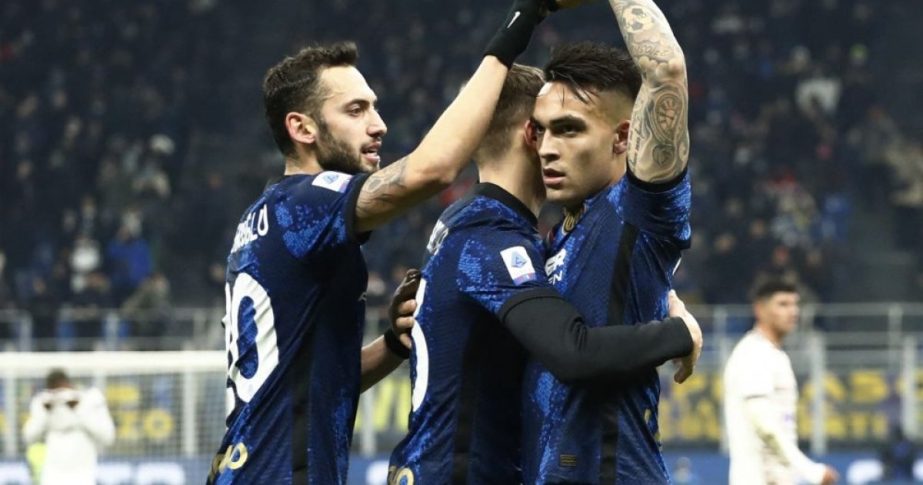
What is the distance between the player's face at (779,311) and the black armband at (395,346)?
472 cm

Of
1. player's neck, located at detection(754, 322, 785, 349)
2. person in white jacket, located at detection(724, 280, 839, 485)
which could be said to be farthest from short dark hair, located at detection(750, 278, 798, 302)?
player's neck, located at detection(754, 322, 785, 349)

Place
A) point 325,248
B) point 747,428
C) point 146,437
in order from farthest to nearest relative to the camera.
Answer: point 146,437 → point 747,428 → point 325,248

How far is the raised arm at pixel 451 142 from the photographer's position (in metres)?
4.07

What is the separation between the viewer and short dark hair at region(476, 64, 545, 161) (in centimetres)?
433

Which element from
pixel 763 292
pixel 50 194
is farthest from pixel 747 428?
pixel 50 194

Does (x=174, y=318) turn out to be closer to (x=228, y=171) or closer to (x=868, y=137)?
(x=228, y=171)

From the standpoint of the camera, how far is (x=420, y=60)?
83.1 feet

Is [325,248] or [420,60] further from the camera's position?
[420,60]

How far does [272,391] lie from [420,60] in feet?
69.6

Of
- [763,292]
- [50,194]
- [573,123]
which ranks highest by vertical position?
[50,194]

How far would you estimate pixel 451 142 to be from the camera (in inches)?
160

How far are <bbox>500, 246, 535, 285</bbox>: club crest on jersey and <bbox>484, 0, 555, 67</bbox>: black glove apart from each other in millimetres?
483

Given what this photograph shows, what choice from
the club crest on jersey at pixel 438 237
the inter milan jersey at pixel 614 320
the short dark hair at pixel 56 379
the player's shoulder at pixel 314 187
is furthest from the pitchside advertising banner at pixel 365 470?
the inter milan jersey at pixel 614 320

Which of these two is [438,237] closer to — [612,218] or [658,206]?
[612,218]
